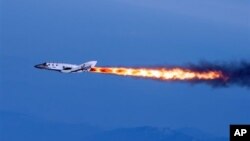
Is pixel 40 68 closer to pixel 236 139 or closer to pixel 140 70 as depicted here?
pixel 140 70

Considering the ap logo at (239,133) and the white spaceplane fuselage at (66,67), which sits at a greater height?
the white spaceplane fuselage at (66,67)

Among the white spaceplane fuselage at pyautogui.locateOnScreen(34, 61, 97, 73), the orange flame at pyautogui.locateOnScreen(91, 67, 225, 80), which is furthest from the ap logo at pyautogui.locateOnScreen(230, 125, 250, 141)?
the white spaceplane fuselage at pyautogui.locateOnScreen(34, 61, 97, 73)

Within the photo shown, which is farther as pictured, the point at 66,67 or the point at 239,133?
the point at 66,67

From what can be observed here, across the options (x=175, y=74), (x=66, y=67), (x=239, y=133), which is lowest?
(x=239, y=133)

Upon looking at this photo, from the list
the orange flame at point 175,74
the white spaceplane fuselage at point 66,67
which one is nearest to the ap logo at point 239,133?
the orange flame at point 175,74

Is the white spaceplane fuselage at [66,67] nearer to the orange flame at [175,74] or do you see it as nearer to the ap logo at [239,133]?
the orange flame at [175,74]

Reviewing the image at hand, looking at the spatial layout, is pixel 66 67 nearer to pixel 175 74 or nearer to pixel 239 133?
pixel 175 74

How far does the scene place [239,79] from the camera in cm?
5153

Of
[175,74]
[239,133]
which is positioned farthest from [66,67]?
[239,133]

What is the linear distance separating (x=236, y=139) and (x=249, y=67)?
37.3ft

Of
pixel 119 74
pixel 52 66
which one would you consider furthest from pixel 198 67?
pixel 52 66

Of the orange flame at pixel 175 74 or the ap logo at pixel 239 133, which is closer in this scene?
the ap logo at pixel 239 133

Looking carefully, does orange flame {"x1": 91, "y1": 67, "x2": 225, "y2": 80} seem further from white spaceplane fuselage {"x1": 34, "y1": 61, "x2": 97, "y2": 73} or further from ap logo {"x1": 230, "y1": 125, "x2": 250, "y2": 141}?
ap logo {"x1": 230, "y1": 125, "x2": 250, "y2": 141}

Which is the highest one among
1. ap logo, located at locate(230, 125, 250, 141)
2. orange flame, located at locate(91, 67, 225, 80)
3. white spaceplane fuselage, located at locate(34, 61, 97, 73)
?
orange flame, located at locate(91, 67, 225, 80)
